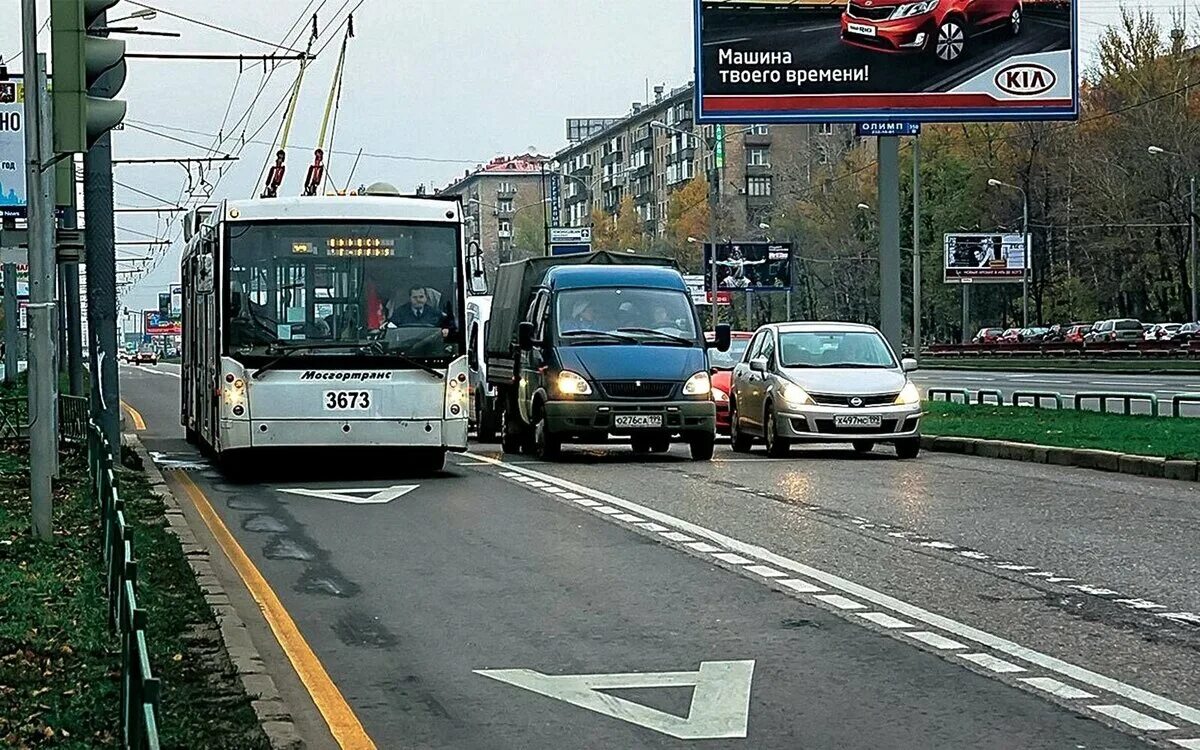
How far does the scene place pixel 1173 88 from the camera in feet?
247

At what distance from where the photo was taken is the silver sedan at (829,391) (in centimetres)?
2264

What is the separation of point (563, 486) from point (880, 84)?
12.8 metres

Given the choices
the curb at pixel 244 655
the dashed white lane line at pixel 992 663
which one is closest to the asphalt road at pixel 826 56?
the curb at pixel 244 655

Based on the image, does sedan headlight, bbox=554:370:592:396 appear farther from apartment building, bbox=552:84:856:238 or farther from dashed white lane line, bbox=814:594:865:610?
apartment building, bbox=552:84:856:238

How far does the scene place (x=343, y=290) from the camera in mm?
19406

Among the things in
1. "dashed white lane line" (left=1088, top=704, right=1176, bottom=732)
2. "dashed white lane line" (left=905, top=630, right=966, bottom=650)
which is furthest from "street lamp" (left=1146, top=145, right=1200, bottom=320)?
"dashed white lane line" (left=1088, top=704, right=1176, bottom=732)

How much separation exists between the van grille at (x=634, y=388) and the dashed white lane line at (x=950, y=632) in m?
7.23

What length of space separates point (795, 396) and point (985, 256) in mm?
63340

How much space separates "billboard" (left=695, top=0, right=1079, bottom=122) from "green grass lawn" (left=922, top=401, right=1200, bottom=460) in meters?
4.58

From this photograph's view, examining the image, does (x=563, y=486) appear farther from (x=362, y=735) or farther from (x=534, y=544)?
(x=362, y=735)

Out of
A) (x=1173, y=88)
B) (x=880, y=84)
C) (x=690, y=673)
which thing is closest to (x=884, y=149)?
(x=880, y=84)

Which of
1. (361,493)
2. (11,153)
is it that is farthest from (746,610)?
(11,153)

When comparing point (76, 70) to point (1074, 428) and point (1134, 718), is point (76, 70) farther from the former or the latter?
point (1074, 428)

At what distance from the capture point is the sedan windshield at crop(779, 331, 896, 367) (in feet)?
77.8
